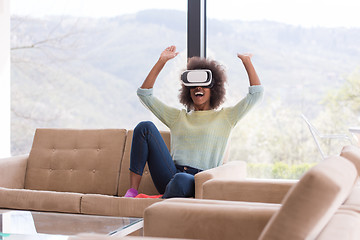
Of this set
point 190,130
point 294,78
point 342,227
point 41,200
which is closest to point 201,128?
point 190,130

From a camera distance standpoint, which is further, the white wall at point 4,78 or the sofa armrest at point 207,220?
the white wall at point 4,78

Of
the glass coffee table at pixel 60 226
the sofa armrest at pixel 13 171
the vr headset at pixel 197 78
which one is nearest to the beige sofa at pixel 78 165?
the sofa armrest at pixel 13 171

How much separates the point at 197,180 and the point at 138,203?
1.18 ft

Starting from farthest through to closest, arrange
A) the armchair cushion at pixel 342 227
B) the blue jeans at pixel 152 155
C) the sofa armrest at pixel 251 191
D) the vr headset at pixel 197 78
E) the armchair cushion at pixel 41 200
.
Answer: the vr headset at pixel 197 78
the blue jeans at pixel 152 155
the armchair cushion at pixel 41 200
the sofa armrest at pixel 251 191
the armchair cushion at pixel 342 227

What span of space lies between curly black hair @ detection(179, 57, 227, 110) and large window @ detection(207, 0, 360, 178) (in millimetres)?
2286

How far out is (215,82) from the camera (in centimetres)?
359

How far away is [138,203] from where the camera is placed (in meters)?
2.92

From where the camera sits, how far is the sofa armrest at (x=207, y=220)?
1610mm

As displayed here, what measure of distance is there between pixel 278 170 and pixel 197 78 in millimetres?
2793

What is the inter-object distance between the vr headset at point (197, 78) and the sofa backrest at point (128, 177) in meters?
0.39

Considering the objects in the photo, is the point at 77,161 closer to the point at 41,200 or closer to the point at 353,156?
the point at 41,200

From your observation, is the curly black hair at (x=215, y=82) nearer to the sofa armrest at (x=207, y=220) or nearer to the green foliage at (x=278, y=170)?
the sofa armrest at (x=207, y=220)

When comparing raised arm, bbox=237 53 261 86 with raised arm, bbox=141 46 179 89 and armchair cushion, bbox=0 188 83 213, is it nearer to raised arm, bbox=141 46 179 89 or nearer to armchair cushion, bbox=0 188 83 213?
raised arm, bbox=141 46 179 89

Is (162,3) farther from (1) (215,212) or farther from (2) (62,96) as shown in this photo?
(1) (215,212)
